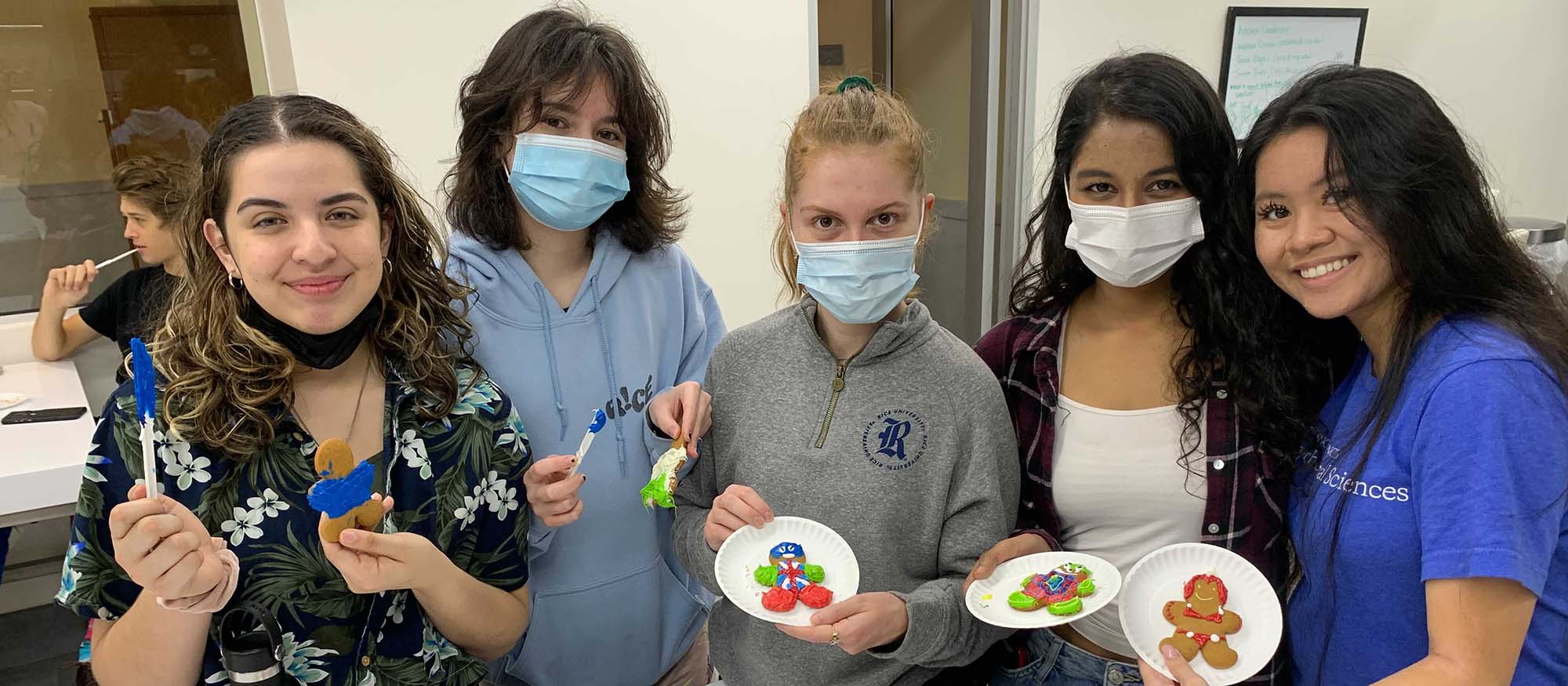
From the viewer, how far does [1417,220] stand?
114 cm

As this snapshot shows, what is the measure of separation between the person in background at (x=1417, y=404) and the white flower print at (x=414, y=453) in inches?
43.4

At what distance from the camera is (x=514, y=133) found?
1.53 m

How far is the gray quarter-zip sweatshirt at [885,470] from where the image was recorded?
4.43 feet

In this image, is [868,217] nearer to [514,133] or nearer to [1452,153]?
[514,133]

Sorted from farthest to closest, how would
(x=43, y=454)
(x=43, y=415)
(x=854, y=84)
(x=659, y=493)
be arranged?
(x=43, y=415) < (x=43, y=454) < (x=854, y=84) < (x=659, y=493)

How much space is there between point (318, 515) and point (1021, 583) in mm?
1026

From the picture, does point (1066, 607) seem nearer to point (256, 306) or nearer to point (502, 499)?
point (502, 499)

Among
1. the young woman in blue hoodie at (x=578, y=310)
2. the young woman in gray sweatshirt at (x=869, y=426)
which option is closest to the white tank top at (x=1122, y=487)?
the young woman in gray sweatshirt at (x=869, y=426)

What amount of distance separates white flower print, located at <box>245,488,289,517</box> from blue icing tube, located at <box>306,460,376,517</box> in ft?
0.60

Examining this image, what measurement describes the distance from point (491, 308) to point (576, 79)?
427 mm

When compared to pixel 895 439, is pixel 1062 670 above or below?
below

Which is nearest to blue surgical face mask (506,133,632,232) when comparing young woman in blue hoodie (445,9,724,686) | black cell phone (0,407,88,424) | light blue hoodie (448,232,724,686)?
young woman in blue hoodie (445,9,724,686)

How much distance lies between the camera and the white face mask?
4.45 ft

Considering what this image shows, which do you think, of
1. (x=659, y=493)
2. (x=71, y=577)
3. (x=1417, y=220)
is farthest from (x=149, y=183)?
(x=1417, y=220)
